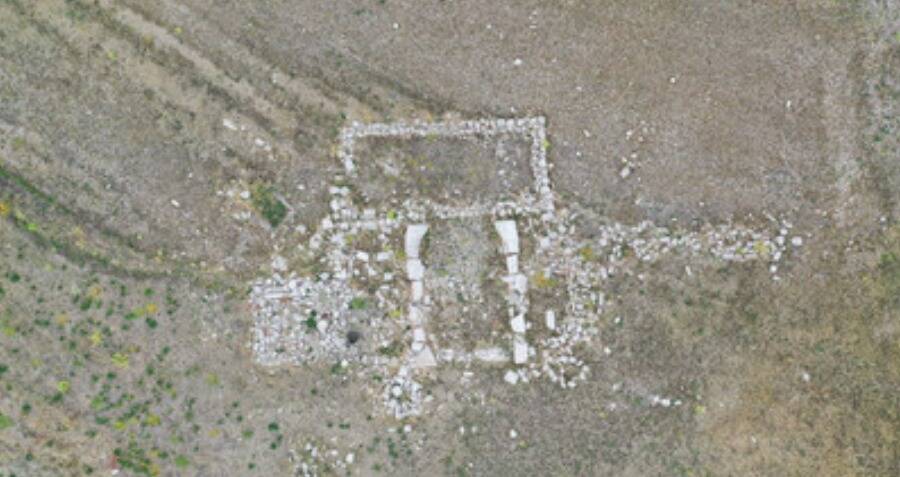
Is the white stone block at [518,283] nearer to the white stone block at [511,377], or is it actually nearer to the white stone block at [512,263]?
the white stone block at [512,263]

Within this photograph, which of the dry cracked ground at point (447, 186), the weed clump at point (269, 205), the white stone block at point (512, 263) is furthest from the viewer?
the weed clump at point (269, 205)

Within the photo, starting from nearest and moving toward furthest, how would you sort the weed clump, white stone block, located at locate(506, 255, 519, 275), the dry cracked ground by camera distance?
the dry cracked ground
white stone block, located at locate(506, 255, 519, 275)
the weed clump

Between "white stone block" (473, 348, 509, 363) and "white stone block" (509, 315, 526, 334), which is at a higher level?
"white stone block" (509, 315, 526, 334)

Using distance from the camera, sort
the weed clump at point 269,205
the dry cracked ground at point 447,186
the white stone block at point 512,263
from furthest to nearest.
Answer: the weed clump at point 269,205, the white stone block at point 512,263, the dry cracked ground at point 447,186

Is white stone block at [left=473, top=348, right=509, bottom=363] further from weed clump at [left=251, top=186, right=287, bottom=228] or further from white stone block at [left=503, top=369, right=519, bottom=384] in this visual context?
weed clump at [left=251, top=186, right=287, bottom=228]

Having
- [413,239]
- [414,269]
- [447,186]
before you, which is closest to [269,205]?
[413,239]

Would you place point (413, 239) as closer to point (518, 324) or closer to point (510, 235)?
point (510, 235)

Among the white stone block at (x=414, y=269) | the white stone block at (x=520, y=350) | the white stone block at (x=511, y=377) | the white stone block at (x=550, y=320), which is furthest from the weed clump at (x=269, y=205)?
the white stone block at (x=550, y=320)

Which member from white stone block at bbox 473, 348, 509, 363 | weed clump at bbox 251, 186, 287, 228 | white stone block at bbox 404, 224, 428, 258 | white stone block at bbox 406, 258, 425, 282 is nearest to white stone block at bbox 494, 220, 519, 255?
white stone block at bbox 404, 224, 428, 258

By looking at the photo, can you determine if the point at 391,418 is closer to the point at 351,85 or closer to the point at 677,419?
the point at 677,419
